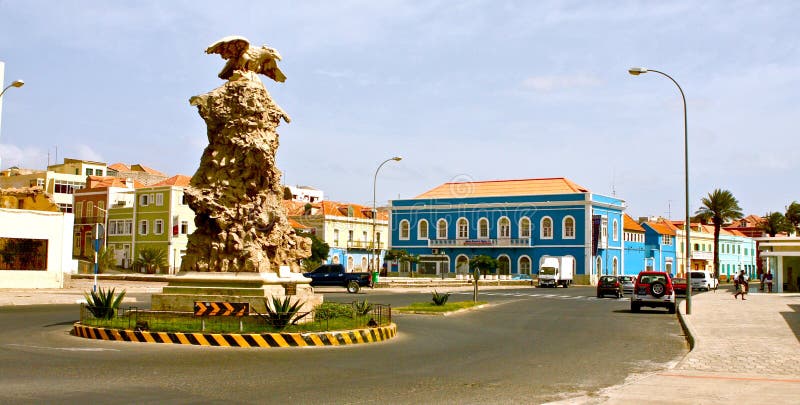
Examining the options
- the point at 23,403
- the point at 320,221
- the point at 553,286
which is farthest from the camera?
the point at 320,221

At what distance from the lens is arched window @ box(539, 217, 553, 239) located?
280 ft

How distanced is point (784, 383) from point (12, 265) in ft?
124

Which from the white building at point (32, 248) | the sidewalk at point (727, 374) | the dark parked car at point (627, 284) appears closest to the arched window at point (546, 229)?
the dark parked car at point (627, 284)

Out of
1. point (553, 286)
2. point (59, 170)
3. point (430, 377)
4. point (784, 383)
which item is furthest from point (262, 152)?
point (59, 170)

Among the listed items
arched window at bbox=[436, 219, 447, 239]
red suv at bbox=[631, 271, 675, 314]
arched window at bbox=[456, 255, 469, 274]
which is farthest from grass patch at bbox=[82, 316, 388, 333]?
arched window at bbox=[436, 219, 447, 239]

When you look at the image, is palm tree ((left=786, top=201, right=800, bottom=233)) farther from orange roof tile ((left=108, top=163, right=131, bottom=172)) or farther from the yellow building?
orange roof tile ((left=108, top=163, right=131, bottom=172))

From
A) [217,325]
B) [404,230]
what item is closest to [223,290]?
[217,325]

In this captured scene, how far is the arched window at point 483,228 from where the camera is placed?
291 feet

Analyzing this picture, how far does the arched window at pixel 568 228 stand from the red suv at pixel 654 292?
53034 mm

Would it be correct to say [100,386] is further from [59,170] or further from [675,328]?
[59,170]

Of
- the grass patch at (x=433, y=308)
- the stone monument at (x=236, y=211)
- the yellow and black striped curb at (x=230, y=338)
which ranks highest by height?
the stone monument at (x=236, y=211)

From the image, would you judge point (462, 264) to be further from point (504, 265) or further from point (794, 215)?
point (794, 215)

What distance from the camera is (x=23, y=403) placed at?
347 inches

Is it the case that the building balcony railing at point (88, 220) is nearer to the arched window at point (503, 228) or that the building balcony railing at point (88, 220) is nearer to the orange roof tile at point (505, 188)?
the orange roof tile at point (505, 188)
